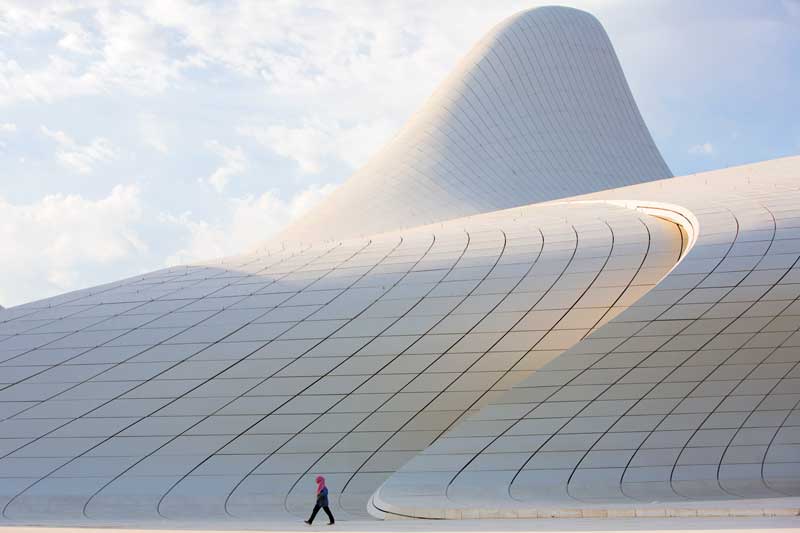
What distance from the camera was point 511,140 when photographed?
42.8 m

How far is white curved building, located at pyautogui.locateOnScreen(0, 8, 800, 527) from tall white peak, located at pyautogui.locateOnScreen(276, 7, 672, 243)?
15.5m

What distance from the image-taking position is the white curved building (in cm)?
1689

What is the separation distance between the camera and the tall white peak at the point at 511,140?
1574 inches

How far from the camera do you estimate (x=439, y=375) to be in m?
19.1

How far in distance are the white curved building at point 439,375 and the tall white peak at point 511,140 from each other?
50.9 ft

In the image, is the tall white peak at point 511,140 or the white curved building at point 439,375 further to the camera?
the tall white peak at point 511,140

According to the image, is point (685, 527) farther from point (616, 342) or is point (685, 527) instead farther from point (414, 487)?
point (616, 342)

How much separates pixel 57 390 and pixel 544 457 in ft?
33.0

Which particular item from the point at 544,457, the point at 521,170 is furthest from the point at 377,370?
the point at 521,170

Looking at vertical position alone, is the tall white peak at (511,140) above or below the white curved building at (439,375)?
above

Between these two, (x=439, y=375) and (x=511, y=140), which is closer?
(x=439, y=375)

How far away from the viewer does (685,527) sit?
35.2 ft

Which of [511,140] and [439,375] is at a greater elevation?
[511,140]

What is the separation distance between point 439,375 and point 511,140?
2528 centimetres
